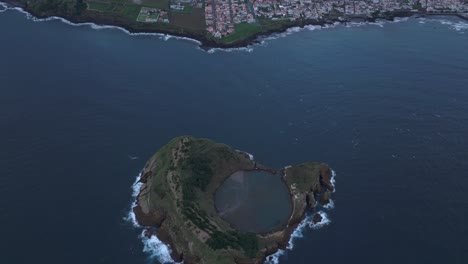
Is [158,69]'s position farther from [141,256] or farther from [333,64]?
[141,256]

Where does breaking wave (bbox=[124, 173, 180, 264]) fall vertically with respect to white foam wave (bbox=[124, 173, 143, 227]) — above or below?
below

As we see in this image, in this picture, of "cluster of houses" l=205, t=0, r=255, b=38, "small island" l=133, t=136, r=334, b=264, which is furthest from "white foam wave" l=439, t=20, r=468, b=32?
"small island" l=133, t=136, r=334, b=264

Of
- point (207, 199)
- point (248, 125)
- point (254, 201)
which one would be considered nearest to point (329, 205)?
point (254, 201)

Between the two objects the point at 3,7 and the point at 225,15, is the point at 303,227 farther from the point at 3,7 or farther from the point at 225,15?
the point at 3,7

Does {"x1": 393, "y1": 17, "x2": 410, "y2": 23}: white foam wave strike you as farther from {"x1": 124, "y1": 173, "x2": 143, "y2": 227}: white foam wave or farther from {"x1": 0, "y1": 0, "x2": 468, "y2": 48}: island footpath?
{"x1": 124, "y1": 173, "x2": 143, "y2": 227}: white foam wave

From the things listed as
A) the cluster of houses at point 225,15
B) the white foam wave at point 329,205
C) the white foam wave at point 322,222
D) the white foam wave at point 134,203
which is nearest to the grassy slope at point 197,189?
the white foam wave at point 134,203

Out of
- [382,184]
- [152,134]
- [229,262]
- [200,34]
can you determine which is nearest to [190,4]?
[200,34]
